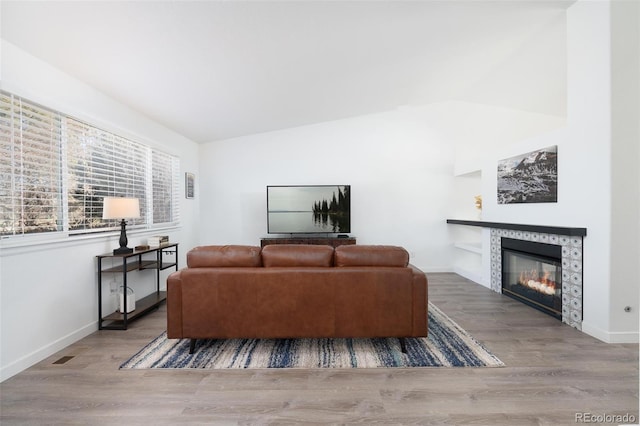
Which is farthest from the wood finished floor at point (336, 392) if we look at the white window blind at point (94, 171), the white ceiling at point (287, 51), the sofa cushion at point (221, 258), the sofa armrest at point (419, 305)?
the white ceiling at point (287, 51)

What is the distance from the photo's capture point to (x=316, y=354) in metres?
2.20

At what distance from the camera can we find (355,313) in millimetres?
2141

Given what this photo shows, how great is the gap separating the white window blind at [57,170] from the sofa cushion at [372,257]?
2.37 m

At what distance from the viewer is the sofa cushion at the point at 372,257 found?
2.21 meters

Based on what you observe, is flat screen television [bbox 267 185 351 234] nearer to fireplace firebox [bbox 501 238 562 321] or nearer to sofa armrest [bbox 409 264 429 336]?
fireplace firebox [bbox 501 238 562 321]

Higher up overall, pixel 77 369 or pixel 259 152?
pixel 259 152

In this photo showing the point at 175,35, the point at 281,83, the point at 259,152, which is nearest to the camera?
the point at 175,35

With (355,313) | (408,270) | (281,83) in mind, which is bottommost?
(355,313)

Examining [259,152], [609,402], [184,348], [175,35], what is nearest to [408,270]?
[609,402]

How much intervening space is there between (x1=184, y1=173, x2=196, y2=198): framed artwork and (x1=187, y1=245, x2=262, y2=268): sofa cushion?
2953 mm

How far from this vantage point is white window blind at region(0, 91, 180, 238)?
206cm

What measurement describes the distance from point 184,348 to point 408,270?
74.2 inches

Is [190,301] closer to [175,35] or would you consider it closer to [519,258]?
[175,35]

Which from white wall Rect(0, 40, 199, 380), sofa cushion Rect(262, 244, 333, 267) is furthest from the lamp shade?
sofa cushion Rect(262, 244, 333, 267)
